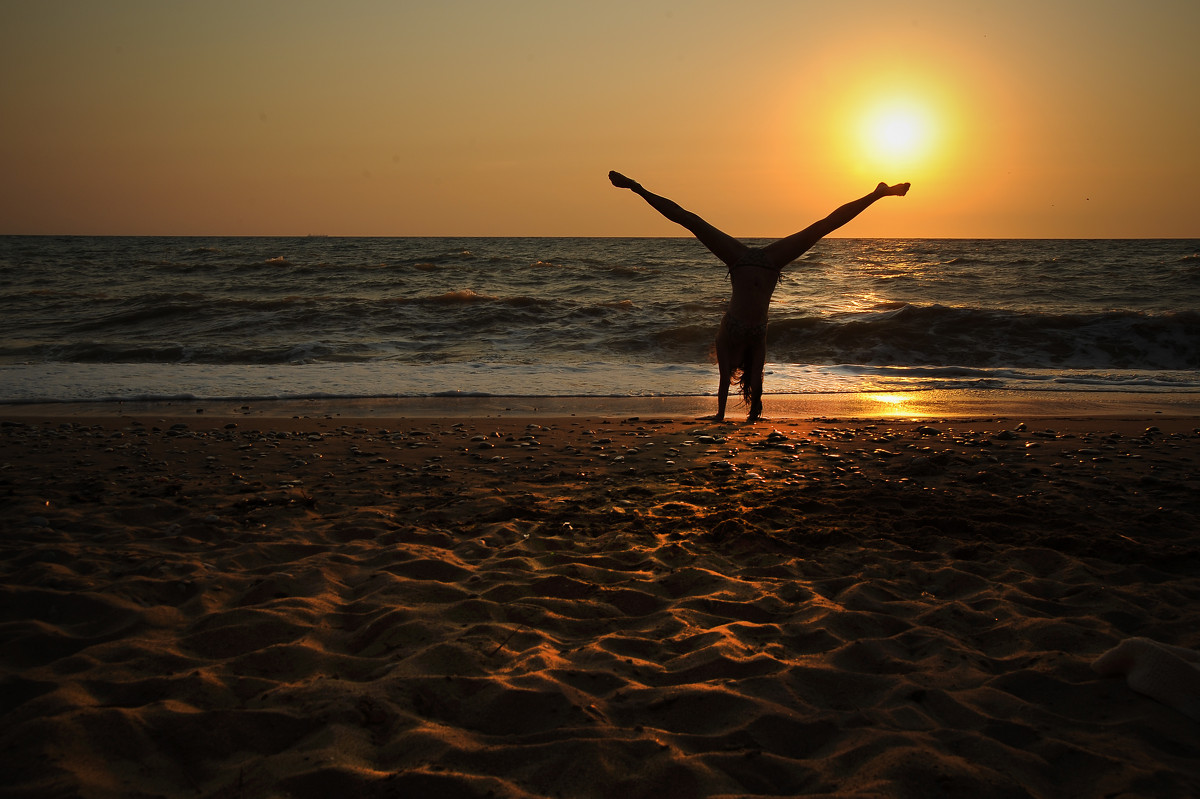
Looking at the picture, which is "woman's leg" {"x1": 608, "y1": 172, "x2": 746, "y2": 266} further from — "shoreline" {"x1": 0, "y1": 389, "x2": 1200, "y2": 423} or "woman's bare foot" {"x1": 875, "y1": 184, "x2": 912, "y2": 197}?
"shoreline" {"x1": 0, "y1": 389, "x2": 1200, "y2": 423}

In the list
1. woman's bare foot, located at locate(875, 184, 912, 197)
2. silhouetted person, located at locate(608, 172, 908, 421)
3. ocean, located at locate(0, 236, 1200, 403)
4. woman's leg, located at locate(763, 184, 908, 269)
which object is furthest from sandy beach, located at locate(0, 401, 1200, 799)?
ocean, located at locate(0, 236, 1200, 403)

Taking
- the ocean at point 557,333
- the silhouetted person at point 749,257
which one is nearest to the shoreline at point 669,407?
the ocean at point 557,333

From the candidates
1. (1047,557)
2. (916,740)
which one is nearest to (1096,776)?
(916,740)

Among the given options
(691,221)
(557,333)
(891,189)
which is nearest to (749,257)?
(691,221)

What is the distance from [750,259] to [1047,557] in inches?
147

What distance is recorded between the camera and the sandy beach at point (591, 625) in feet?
7.22

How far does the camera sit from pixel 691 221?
675 centimetres

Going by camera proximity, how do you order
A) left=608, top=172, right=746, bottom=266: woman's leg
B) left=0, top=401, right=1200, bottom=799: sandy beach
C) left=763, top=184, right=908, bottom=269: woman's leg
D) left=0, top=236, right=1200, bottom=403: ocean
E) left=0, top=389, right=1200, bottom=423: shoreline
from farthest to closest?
left=0, top=236, right=1200, bottom=403: ocean
left=0, top=389, right=1200, bottom=423: shoreline
left=608, top=172, right=746, bottom=266: woman's leg
left=763, top=184, right=908, bottom=269: woman's leg
left=0, top=401, right=1200, bottom=799: sandy beach

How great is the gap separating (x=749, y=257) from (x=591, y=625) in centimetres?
452

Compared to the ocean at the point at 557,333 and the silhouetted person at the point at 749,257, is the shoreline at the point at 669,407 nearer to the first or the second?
the ocean at the point at 557,333

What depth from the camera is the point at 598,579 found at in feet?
11.7

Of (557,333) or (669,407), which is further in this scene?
(557,333)

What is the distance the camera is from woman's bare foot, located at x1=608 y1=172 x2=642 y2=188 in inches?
269

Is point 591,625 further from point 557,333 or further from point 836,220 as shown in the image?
point 557,333
